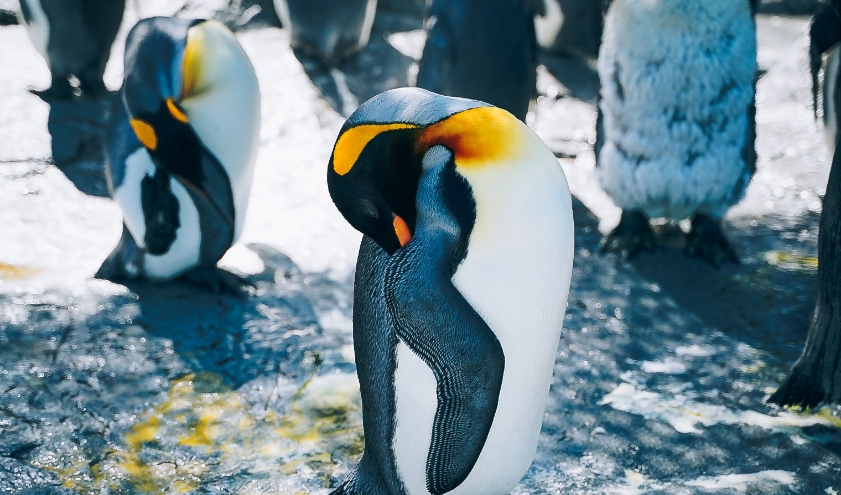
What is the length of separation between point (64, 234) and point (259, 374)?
5.22 feet

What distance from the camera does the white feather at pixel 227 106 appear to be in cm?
321

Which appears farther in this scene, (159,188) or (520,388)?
(159,188)

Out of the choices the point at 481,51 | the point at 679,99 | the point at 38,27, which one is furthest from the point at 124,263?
the point at 38,27

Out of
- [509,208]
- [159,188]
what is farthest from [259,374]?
[509,208]

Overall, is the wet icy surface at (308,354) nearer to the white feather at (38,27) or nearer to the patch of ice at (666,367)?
the patch of ice at (666,367)

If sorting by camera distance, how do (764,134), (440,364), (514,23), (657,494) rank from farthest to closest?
1. (764,134)
2. (514,23)
3. (657,494)
4. (440,364)

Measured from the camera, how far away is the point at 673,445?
2402 mm

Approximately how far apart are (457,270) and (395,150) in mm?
261

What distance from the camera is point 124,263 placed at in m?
3.37

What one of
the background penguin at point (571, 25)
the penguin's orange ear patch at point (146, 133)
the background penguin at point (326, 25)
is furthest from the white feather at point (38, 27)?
the background penguin at point (571, 25)

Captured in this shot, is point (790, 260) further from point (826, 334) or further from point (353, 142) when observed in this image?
point (353, 142)

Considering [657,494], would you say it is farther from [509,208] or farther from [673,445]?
[509,208]

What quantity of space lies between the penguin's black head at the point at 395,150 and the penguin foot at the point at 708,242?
6.66 ft

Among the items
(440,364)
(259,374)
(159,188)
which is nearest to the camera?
(440,364)
